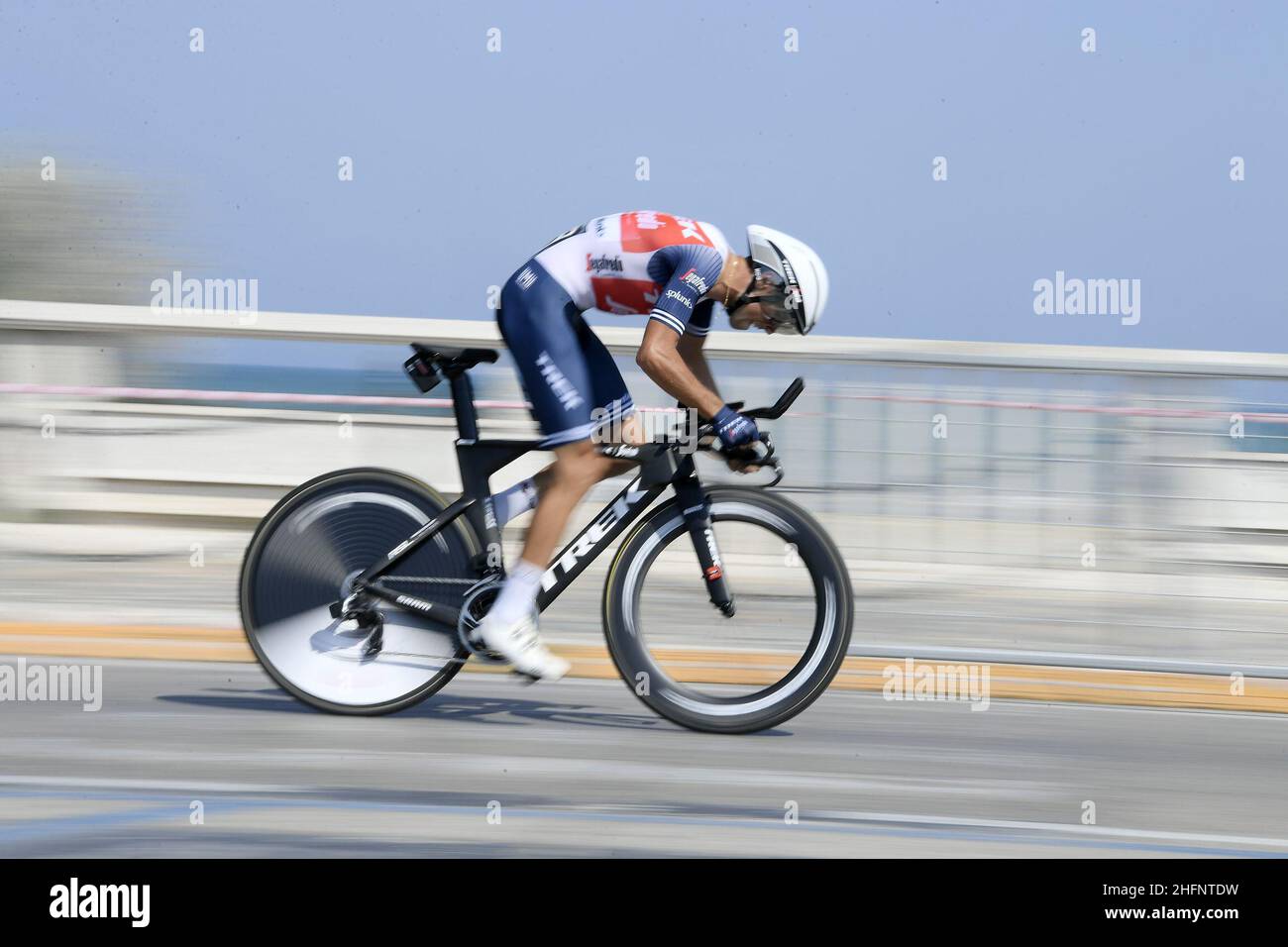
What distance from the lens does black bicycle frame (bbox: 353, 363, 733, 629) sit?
4.65 meters

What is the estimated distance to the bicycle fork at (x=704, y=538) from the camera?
4672 mm

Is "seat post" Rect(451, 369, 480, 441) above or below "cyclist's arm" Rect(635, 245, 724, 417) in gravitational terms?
below

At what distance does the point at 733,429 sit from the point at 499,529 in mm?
833

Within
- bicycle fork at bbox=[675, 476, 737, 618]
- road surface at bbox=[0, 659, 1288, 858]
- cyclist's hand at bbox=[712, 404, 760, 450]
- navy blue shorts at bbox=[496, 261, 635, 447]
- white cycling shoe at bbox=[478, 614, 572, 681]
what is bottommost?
road surface at bbox=[0, 659, 1288, 858]

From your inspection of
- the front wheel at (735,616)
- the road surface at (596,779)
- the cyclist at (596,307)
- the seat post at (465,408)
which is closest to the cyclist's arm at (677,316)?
the cyclist at (596,307)

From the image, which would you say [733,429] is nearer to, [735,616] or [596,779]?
[735,616]

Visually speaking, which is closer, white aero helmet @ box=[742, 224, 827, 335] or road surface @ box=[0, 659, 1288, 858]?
road surface @ box=[0, 659, 1288, 858]

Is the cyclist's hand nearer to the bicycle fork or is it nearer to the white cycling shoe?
the bicycle fork

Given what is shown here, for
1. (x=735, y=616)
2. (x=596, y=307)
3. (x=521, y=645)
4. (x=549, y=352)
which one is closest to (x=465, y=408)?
(x=549, y=352)
